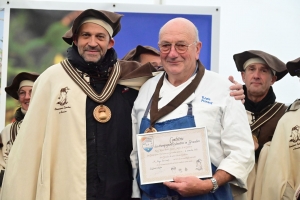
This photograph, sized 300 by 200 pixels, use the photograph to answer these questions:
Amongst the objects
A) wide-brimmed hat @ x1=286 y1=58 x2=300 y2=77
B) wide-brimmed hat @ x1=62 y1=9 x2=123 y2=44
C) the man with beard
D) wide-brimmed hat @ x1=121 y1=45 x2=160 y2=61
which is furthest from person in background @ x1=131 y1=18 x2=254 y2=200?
wide-brimmed hat @ x1=121 y1=45 x2=160 y2=61

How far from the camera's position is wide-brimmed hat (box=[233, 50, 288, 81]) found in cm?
527

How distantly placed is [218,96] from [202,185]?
624 mm

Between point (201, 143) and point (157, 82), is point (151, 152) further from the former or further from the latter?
point (157, 82)

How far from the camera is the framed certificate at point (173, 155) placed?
3836 mm

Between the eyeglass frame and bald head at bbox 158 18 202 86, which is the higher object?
bald head at bbox 158 18 202 86

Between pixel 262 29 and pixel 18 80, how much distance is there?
2.50 m

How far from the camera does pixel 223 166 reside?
383 cm

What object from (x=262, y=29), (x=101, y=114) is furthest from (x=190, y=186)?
(x=262, y=29)

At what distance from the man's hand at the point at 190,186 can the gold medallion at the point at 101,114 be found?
68 cm

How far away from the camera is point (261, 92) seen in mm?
5301

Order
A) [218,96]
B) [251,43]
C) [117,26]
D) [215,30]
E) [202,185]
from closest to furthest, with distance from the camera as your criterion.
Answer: [202,185], [218,96], [117,26], [215,30], [251,43]

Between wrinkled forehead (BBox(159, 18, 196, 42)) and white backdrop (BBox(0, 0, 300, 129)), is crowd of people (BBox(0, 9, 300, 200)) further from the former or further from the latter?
white backdrop (BBox(0, 0, 300, 129))

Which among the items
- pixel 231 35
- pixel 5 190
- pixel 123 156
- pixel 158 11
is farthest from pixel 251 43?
pixel 5 190

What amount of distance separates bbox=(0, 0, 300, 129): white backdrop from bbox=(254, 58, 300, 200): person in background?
134 centimetres
